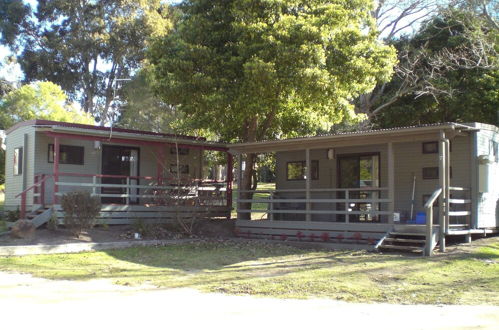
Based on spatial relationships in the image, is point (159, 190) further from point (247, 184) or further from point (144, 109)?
point (144, 109)

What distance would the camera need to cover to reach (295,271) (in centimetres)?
1024

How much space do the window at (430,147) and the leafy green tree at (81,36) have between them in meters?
24.3

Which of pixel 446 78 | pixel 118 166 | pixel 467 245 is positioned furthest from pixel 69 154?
pixel 446 78

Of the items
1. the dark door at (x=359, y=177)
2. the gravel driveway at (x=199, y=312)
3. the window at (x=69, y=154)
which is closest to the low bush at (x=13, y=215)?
the window at (x=69, y=154)

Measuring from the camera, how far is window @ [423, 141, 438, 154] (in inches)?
566

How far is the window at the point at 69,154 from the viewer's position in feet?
53.7

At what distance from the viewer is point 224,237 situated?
16156 millimetres

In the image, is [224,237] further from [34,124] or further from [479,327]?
[479,327]

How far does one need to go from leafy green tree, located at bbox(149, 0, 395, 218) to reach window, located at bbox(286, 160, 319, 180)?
1429 millimetres

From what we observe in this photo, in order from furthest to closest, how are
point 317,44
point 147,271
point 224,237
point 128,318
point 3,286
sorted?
point 224,237 → point 317,44 → point 147,271 → point 3,286 → point 128,318

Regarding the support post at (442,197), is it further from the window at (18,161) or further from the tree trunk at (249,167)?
the window at (18,161)

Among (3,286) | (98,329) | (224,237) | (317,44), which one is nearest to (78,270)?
(3,286)

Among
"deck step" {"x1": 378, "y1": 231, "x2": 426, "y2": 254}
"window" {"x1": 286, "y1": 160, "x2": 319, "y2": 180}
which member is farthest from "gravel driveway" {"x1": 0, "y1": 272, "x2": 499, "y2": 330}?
"window" {"x1": 286, "y1": 160, "x2": 319, "y2": 180}

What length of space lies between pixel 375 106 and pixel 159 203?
44.8ft
